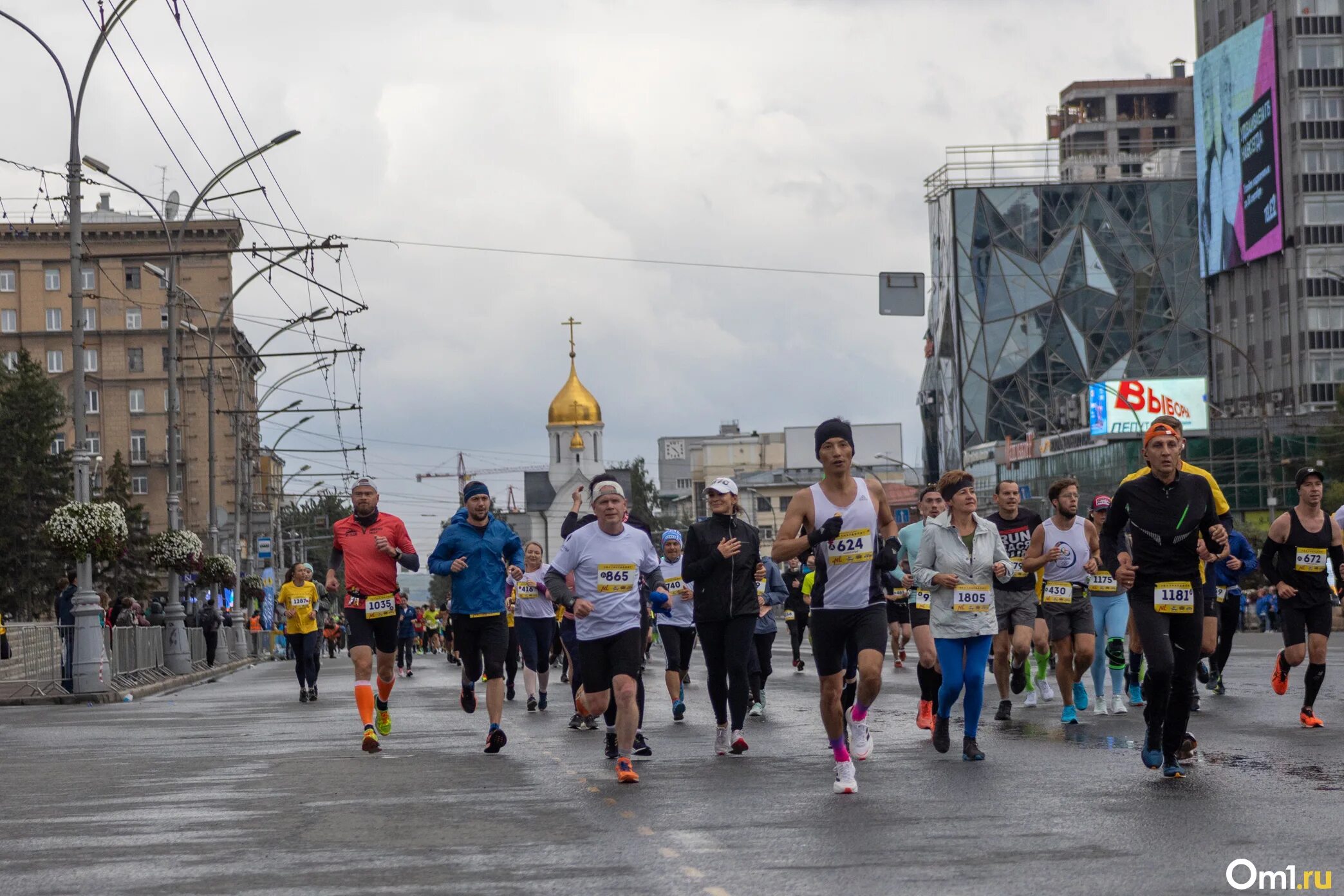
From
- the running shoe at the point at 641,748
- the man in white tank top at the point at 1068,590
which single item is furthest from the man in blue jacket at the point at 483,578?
the man in white tank top at the point at 1068,590

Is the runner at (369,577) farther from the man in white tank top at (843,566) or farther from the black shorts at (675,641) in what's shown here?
the man in white tank top at (843,566)

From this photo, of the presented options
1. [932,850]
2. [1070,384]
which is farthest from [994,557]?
[1070,384]

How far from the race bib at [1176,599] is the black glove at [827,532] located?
1.68 m

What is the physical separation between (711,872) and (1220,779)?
12.4 ft

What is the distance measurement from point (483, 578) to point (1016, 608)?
4.20 metres

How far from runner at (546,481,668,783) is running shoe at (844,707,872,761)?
1274 mm

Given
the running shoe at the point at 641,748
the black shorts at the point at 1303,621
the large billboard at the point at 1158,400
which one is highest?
the large billboard at the point at 1158,400

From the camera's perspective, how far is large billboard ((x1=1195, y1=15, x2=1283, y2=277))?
95.9 metres

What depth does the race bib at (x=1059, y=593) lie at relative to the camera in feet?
48.9

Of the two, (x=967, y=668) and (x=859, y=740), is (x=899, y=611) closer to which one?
(x=967, y=668)

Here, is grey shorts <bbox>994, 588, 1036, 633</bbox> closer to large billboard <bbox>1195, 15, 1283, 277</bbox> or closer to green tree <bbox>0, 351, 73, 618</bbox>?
green tree <bbox>0, 351, 73, 618</bbox>

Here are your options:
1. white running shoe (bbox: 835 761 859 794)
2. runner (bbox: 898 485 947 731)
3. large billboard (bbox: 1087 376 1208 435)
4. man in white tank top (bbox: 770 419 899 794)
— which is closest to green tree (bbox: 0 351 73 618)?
large billboard (bbox: 1087 376 1208 435)

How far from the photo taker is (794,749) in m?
13.3

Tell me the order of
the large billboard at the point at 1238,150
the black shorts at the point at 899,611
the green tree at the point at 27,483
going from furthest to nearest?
the large billboard at the point at 1238,150, the green tree at the point at 27,483, the black shorts at the point at 899,611
